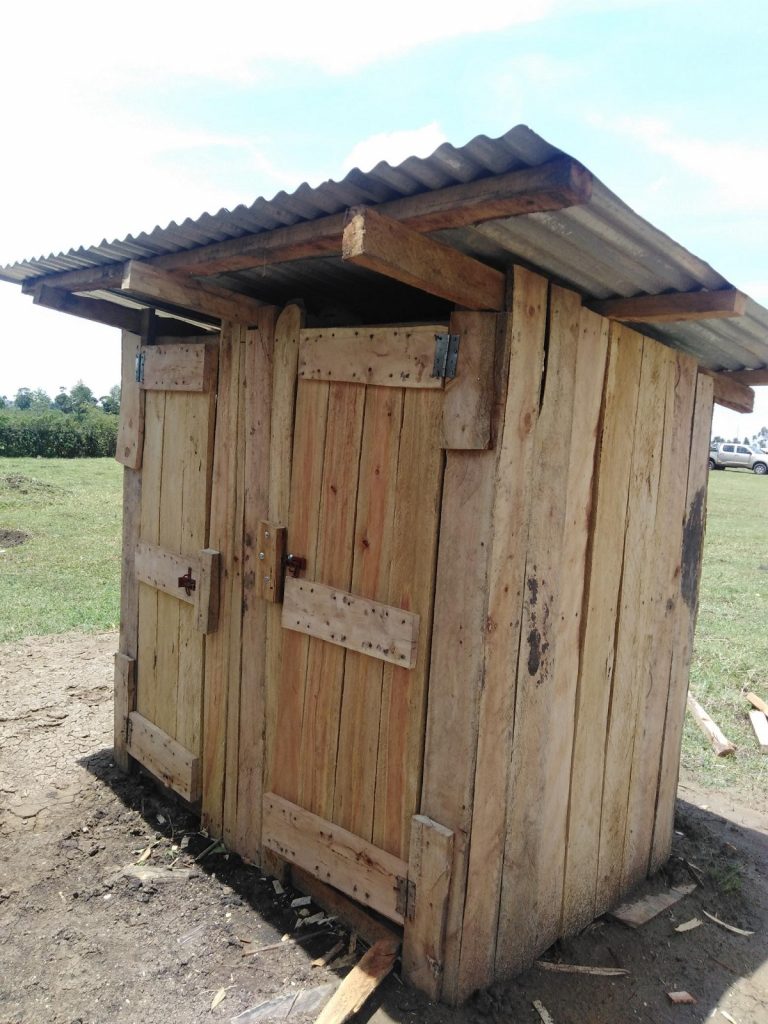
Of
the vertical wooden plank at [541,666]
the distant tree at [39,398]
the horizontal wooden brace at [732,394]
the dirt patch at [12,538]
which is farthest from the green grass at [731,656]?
the distant tree at [39,398]

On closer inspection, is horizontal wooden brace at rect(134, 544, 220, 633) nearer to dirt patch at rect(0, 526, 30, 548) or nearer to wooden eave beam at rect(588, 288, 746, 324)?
wooden eave beam at rect(588, 288, 746, 324)

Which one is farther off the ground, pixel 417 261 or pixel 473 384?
pixel 417 261

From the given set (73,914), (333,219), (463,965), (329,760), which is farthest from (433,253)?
(73,914)

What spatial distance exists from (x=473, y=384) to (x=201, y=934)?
262 centimetres

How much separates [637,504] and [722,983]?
82.3 inches

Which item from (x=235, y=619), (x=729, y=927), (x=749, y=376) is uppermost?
(x=749, y=376)

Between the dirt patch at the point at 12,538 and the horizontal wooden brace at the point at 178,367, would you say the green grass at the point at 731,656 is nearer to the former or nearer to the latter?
the horizontal wooden brace at the point at 178,367

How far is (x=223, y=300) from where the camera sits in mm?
3502

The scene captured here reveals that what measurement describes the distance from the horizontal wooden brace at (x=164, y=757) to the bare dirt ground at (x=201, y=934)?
0.19m

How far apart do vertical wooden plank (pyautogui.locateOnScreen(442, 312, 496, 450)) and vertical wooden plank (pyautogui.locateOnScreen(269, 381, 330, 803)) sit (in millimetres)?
758

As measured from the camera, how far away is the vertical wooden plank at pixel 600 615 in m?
3.12

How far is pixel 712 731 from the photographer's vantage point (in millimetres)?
5578

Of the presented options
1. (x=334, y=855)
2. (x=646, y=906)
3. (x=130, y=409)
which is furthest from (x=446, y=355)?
(x=646, y=906)

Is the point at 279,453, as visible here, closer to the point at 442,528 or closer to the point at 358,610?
the point at 358,610
